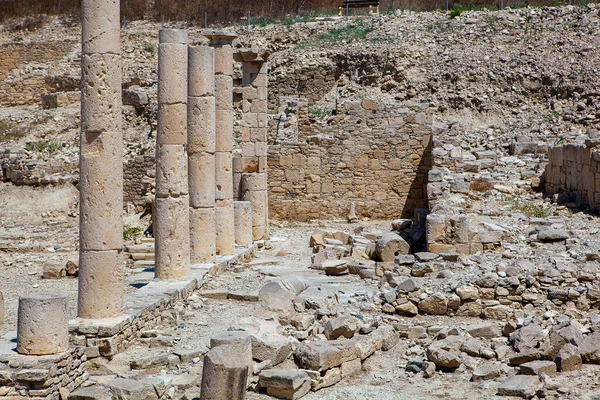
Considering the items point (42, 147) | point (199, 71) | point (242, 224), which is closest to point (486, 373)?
point (199, 71)

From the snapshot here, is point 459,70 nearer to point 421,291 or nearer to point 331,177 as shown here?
point 331,177

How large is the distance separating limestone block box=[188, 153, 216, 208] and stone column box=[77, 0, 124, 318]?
14.5 ft

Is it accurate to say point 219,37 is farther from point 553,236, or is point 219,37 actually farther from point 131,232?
point 553,236

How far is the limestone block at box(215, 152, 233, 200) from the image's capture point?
17.0 metres

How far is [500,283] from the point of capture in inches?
472

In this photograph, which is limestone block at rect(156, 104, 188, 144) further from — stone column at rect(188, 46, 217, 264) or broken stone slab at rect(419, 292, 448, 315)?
broken stone slab at rect(419, 292, 448, 315)

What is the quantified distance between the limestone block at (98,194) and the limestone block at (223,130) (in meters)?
6.46

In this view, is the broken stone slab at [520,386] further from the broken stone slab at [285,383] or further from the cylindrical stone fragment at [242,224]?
the cylindrical stone fragment at [242,224]

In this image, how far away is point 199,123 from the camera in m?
15.2

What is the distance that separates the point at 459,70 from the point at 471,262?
17.2 metres

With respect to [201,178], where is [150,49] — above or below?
above

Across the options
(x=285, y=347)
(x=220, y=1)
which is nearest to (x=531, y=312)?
(x=285, y=347)

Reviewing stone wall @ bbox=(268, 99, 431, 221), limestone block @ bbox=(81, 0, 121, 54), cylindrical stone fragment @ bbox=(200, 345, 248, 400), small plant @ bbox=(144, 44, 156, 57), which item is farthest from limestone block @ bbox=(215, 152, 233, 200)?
small plant @ bbox=(144, 44, 156, 57)

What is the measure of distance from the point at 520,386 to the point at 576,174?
10182mm
